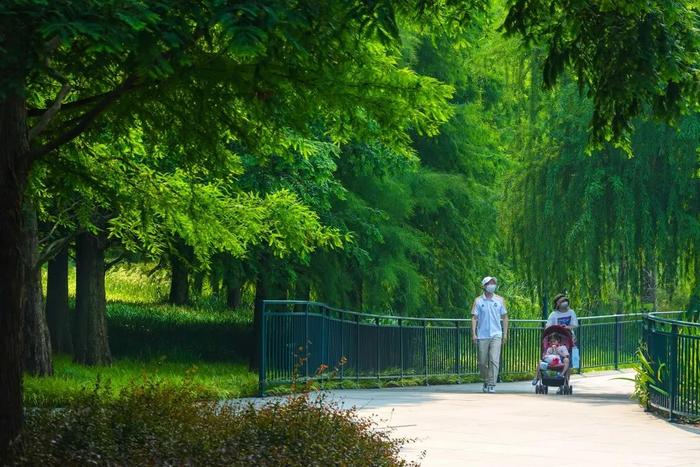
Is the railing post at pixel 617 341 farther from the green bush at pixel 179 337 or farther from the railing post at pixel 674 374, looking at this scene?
the railing post at pixel 674 374

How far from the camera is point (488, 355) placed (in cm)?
2119

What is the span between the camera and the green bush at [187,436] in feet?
29.5

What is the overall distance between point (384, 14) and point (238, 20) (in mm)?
1032

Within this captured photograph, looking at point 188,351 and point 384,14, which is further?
point 188,351

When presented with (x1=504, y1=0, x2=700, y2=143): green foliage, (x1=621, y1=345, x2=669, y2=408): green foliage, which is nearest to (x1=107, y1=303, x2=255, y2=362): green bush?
(x1=621, y1=345, x2=669, y2=408): green foliage

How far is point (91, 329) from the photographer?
22.9 meters

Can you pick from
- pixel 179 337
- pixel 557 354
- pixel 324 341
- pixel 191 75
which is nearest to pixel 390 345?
pixel 324 341

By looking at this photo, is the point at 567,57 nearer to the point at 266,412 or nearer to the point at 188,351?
the point at 266,412

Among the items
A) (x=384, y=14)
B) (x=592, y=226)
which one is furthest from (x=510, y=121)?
(x=384, y=14)

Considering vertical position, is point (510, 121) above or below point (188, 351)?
above

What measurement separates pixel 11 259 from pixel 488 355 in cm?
1315

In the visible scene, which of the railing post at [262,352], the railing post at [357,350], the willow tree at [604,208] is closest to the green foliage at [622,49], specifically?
the railing post at [262,352]

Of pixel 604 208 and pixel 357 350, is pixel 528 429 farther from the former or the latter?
pixel 604 208

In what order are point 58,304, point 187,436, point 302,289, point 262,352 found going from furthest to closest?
point 58,304 → point 302,289 → point 262,352 → point 187,436
